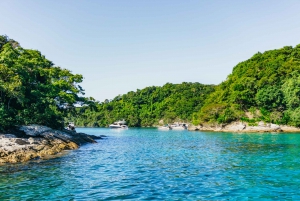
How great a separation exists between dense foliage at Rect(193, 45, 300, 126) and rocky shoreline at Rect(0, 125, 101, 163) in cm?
5462

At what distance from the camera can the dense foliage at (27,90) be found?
25.9 metres

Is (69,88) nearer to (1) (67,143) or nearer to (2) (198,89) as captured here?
(1) (67,143)

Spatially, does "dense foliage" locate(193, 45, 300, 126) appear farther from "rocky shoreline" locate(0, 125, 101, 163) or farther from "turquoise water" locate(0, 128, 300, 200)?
"rocky shoreline" locate(0, 125, 101, 163)

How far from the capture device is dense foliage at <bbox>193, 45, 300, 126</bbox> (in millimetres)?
65375

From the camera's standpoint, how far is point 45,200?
1075cm

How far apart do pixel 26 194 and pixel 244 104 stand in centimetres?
7730

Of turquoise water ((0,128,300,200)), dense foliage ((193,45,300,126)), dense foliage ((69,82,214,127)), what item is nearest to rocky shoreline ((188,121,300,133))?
dense foliage ((193,45,300,126))

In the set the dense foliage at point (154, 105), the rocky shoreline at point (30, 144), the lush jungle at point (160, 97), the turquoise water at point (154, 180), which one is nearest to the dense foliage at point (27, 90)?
the lush jungle at point (160, 97)

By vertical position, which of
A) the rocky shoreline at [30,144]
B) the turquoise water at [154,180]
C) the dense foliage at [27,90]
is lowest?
the turquoise water at [154,180]

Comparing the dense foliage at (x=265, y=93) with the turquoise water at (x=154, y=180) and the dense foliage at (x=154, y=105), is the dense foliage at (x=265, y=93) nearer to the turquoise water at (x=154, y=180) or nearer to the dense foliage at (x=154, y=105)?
the dense foliage at (x=154, y=105)

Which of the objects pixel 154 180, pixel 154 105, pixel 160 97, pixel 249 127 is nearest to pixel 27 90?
pixel 154 180

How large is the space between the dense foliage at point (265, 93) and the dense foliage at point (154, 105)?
40063mm

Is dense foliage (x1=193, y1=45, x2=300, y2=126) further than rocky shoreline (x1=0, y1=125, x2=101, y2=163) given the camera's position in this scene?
Yes

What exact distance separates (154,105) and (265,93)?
101m
